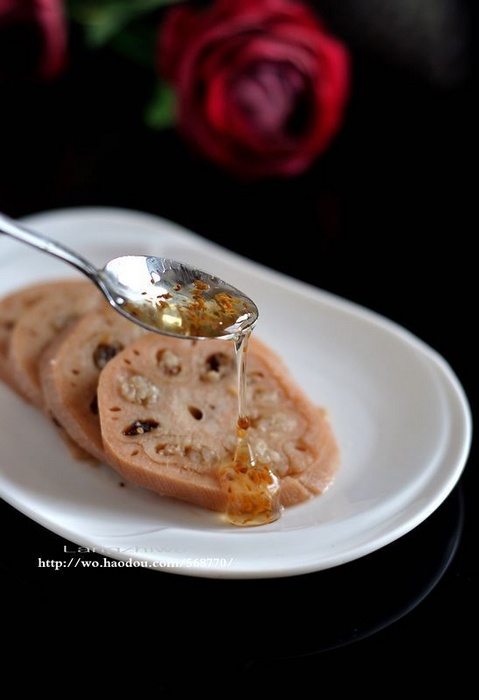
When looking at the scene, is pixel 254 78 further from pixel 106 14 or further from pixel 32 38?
pixel 32 38

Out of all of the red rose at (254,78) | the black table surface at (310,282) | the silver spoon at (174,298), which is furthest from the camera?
the red rose at (254,78)

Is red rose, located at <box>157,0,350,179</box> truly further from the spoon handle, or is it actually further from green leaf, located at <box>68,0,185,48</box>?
the spoon handle

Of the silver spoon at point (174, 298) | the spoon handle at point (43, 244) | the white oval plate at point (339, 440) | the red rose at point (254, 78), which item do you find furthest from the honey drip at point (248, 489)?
the red rose at point (254, 78)

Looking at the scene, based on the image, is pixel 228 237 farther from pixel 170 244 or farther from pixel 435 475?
pixel 435 475

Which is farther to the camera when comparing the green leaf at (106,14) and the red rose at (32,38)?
the green leaf at (106,14)

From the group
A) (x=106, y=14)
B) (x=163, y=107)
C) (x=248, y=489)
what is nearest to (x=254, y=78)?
(x=163, y=107)

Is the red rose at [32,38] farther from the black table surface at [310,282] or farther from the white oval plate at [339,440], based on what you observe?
the white oval plate at [339,440]

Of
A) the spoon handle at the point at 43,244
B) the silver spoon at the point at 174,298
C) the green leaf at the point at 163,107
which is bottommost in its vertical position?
the green leaf at the point at 163,107

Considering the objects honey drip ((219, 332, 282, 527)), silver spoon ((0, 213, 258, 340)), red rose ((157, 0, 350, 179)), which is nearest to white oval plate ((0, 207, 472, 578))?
honey drip ((219, 332, 282, 527))
